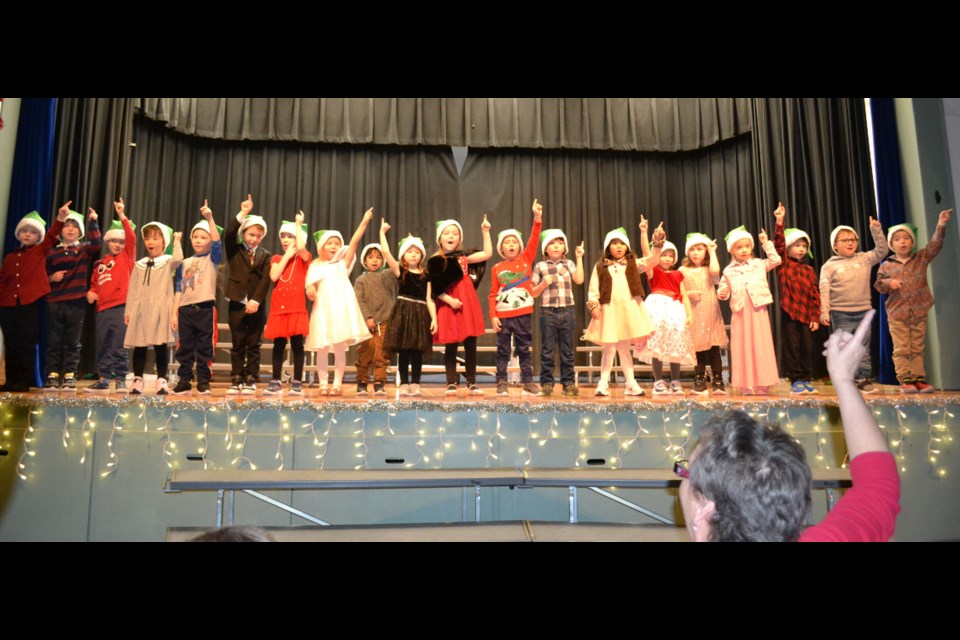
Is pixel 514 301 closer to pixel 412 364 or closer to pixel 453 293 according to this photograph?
pixel 453 293

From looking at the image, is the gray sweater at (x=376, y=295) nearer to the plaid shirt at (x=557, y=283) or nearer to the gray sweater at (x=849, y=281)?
the plaid shirt at (x=557, y=283)

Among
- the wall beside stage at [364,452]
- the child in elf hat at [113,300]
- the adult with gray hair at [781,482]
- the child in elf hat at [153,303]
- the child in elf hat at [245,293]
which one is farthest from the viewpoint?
the child in elf hat at [113,300]

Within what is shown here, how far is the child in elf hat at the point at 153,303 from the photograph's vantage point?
517 centimetres

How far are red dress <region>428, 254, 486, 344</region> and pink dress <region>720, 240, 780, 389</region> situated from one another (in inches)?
87.0

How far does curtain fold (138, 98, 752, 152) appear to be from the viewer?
9.04 meters

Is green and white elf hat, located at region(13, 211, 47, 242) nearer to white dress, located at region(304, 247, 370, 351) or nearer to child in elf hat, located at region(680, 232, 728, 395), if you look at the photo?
white dress, located at region(304, 247, 370, 351)

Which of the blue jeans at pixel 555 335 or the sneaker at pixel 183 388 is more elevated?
the blue jeans at pixel 555 335

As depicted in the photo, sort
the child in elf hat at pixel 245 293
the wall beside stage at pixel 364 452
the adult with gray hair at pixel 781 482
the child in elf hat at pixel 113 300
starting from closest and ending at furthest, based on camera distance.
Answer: the adult with gray hair at pixel 781 482 → the wall beside stage at pixel 364 452 → the child in elf hat at pixel 245 293 → the child in elf hat at pixel 113 300

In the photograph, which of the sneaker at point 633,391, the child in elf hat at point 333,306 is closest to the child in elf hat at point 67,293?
the child in elf hat at point 333,306

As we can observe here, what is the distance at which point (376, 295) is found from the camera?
604 cm

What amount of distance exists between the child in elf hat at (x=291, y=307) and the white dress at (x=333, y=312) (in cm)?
→ 8

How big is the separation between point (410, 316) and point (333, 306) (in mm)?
653

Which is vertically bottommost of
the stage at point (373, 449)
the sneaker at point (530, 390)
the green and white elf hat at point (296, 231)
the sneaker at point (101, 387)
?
the stage at point (373, 449)

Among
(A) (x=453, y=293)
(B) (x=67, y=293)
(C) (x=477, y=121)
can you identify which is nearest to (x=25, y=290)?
(B) (x=67, y=293)
